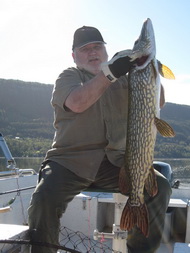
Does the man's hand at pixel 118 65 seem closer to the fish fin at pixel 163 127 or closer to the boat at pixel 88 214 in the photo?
the fish fin at pixel 163 127

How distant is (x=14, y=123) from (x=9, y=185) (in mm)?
59256

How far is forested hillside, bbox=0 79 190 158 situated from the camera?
5006cm

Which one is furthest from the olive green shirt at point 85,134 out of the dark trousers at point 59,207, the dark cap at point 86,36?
the dark cap at point 86,36

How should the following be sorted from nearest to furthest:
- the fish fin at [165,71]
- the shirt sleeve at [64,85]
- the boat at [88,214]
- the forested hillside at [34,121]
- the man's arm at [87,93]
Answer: the man's arm at [87,93]
the fish fin at [165,71]
the shirt sleeve at [64,85]
the boat at [88,214]
the forested hillside at [34,121]

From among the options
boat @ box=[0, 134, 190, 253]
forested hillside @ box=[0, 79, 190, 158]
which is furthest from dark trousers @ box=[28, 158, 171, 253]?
forested hillside @ box=[0, 79, 190, 158]

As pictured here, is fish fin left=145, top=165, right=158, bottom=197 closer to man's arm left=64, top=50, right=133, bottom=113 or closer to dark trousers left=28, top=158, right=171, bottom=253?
dark trousers left=28, top=158, right=171, bottom=253

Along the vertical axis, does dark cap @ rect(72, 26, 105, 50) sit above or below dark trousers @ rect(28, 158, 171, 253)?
above

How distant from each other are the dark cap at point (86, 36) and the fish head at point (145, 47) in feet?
2.60

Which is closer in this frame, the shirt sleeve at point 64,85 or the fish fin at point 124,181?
the fish fin at point 124,181

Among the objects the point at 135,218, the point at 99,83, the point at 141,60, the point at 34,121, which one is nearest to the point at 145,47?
the point at 141,60

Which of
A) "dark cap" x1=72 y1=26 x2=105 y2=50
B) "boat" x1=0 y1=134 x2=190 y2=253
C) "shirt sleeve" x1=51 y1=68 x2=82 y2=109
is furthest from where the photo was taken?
"boat" x1=0 y1=134 x2=190 y2=253

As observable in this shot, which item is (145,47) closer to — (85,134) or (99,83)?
(99,83)

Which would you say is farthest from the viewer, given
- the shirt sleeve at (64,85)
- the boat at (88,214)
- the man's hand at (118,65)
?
the boat at (88,214)

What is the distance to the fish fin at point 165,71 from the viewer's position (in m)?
3.11
